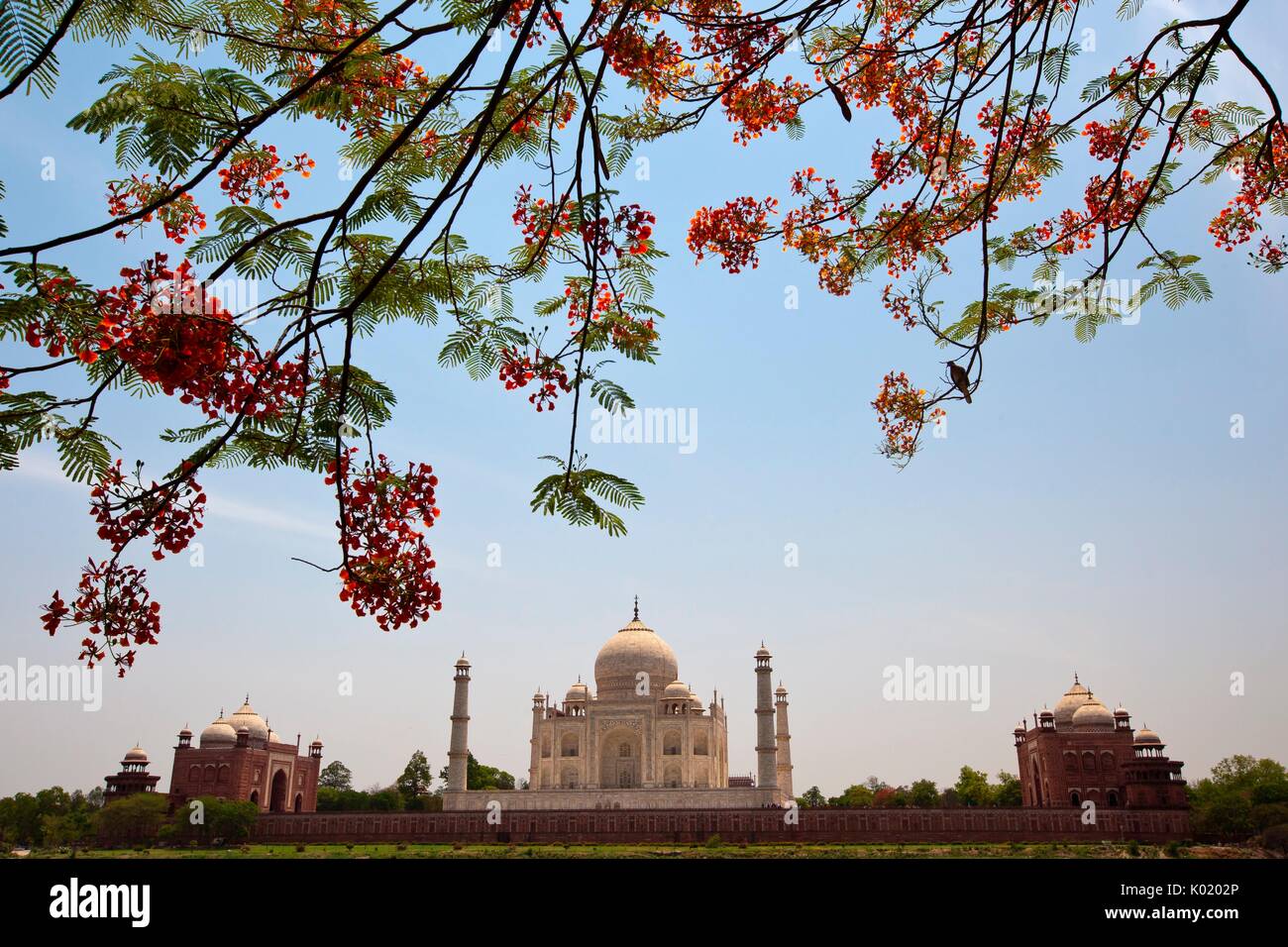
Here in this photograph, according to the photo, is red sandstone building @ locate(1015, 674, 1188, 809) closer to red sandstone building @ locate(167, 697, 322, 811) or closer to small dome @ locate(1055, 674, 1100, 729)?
small dome @ locate(1055, 674, 1100, 729)

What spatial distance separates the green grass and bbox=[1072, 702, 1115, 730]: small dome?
9.42 m

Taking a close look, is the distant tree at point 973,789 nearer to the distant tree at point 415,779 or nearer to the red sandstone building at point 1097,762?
the red sandstone building at point 1097,762

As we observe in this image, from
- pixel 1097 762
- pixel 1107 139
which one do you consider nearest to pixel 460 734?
pixel 1097 762

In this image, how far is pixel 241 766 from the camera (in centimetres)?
4372

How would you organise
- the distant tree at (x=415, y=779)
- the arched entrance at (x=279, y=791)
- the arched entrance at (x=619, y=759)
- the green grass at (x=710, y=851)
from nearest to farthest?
the green grass at (x=710, y=851) → the arched entrance at (x=619, y=759) → the arched entrance at (x=279, y=791) → the distant tree at (x=415, y=779)

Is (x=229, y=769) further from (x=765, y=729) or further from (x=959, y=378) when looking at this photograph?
(x=959, y=378)

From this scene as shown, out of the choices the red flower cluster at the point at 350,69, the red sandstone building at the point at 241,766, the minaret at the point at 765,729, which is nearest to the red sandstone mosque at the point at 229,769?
the red sandstone building at the point at 241,766

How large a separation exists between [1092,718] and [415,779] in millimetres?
39632

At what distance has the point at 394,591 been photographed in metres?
4.10

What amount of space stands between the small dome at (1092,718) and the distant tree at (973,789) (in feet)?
29.4

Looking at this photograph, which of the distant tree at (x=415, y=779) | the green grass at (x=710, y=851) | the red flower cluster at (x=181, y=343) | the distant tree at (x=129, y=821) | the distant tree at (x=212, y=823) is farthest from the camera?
the distant tree at (x=415, y=779)

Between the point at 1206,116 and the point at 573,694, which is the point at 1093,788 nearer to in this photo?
the point at 573,694

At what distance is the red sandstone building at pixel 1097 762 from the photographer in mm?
38531

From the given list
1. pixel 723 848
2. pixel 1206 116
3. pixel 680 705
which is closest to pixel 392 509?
pixel 1206 116
